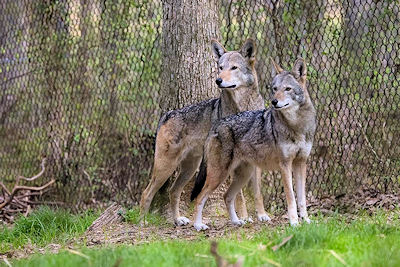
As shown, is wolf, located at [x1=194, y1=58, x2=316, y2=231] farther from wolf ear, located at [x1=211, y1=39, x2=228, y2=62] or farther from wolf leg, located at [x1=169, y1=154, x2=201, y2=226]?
wolf ear, located at [x1=211, y1=39, x2=228, y2=62]

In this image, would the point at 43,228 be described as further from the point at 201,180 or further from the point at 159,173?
the point at 201,180

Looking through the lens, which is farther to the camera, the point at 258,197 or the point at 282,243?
the point at 258,197

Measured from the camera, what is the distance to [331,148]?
27.9ft

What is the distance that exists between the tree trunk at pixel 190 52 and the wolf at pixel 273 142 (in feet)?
3.80

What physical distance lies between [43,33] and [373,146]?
6402mm

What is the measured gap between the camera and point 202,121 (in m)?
7.70

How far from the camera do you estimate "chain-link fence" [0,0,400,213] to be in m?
8.22

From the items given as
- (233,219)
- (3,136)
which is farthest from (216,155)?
(3,136)

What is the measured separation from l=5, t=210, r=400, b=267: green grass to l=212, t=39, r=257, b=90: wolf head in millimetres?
2886

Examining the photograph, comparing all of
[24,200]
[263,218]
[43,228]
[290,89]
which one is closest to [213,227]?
[263,218]

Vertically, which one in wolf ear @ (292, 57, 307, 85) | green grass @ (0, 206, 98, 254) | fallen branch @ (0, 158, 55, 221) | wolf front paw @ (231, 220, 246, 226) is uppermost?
wolf ear @ (292, 57, 307, 85)

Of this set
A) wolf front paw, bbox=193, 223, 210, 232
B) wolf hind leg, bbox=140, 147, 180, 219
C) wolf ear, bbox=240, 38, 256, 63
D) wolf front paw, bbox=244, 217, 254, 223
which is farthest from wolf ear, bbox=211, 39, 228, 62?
wolf front paw, bbox=193, 223, 210, 232

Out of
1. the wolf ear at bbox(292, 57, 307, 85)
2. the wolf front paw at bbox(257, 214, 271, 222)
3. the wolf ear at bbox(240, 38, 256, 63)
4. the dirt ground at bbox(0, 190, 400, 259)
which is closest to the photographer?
the dirt ground at bbox(0, 190, 400, 259)

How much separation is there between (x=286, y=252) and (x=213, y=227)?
8.71ft
